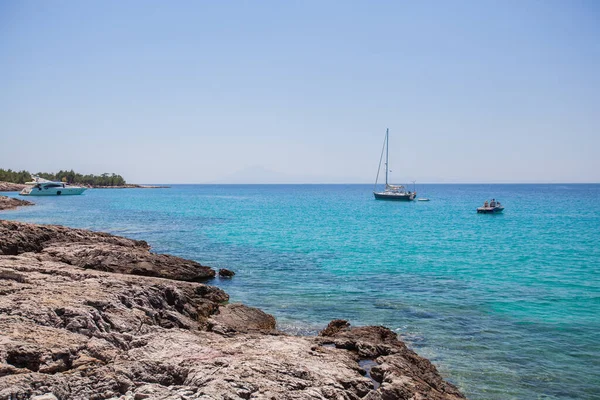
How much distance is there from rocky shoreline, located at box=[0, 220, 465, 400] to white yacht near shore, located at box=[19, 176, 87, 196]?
125 metres

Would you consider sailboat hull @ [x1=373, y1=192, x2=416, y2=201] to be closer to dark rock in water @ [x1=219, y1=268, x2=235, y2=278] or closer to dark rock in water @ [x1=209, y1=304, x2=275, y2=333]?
dark rock in water @ [x1=219, y1=268, x2=235, y2=278]

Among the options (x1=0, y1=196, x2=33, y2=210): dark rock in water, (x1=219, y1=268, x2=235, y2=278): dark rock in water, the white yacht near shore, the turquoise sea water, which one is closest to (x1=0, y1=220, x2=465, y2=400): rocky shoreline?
the turquoise sea water

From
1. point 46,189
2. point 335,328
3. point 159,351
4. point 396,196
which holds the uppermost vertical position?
point 396,196

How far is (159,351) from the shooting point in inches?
416

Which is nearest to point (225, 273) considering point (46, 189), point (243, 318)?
point (243, 318)

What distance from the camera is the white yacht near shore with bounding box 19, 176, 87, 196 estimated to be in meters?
124

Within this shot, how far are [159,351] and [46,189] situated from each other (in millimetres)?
137255

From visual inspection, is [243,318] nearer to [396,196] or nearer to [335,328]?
[335,328]

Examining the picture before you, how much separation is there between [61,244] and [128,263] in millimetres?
5278

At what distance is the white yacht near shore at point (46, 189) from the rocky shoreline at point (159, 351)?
12482cm

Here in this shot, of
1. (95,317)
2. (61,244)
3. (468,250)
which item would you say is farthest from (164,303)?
(468,250)

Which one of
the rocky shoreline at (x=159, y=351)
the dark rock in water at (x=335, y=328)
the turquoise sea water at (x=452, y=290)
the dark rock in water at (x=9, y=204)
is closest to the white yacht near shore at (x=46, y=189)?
the dark rock in water at (x=9, y=204)

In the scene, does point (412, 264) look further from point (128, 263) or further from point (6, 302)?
point (6, 302)

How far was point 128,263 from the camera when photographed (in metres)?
23.8
